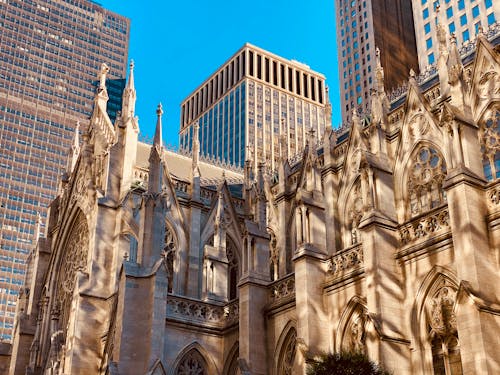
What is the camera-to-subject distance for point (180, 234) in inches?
1588

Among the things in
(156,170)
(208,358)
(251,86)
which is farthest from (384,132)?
(251,86)

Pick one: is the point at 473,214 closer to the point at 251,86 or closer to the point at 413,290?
the point at 413,290

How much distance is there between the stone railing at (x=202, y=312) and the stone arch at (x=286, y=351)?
3.30 meters

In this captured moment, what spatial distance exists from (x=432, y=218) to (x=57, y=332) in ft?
71.8

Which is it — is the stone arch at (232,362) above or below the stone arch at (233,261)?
below

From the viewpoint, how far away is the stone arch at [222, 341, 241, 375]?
31781 millimetres

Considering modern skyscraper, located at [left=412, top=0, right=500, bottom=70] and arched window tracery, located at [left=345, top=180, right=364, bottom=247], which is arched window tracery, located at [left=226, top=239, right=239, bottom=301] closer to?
arched window tracery, located at [left=345, top=180, right=364, bottom=247]

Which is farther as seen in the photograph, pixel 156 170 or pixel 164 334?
pixel 156 170

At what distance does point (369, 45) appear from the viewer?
9769cm

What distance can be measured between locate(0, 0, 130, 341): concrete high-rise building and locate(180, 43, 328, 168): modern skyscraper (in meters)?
20.5

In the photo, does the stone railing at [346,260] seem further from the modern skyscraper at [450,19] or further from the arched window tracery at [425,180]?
the modern skyscraper at [450,19]

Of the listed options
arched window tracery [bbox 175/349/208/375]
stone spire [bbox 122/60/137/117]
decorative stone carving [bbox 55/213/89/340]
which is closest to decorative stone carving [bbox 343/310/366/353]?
arched window tracery [bbox 175/349/208/375]

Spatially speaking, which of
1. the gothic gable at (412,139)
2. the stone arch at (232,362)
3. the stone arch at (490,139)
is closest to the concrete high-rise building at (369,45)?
the gothic gable at (412,139)

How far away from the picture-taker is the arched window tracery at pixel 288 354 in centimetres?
2877
